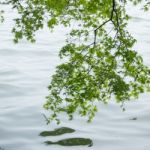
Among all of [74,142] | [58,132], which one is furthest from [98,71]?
[58,132]

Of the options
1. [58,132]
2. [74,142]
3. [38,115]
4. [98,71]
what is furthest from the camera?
[38,115]

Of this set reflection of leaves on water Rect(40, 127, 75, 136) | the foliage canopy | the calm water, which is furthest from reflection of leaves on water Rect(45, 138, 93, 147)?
the foliage canopy

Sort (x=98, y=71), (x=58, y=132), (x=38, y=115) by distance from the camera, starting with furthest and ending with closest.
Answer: (x=38, y=115) → (x=58, y=132) → (x=98, y=71)

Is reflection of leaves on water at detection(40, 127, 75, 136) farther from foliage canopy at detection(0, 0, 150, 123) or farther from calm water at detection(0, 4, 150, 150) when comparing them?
foliage canopy at detection(0, 0, 150, 123)

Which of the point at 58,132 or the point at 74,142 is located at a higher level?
the point at 58,132

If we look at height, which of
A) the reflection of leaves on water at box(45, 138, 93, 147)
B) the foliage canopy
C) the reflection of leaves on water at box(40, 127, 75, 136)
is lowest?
the reflection of leaves on water at box(45, 138, 93, 147)

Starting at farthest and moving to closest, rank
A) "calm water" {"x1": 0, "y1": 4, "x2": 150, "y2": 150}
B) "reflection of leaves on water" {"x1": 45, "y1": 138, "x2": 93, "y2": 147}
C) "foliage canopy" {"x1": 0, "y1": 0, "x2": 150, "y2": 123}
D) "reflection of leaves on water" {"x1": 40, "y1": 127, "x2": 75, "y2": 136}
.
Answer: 1. "reflection of leaves on water" {"x1": 40, "y1": 127, "x2": 75, "y2": 136}
2. "calm water" {"x1": 0, "y1": 4, "x2": 150, "y2": 150}
3. "reflection of leaves on water" {"x1": 45, "y1": 138, "x2": 93, "y2": 147}
4. "foliage canopy" {"x1": 0, "y1": 0, "x2": 150, "y2": 123}

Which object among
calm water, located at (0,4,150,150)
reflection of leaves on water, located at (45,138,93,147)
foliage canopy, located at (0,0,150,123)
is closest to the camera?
foliage canopy, located at (0,0,150,123)

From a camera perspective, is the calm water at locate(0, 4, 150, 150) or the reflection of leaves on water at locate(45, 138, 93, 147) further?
the calm water at locate(0, 4, 150, 150)

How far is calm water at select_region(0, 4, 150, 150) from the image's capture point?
46.5ft

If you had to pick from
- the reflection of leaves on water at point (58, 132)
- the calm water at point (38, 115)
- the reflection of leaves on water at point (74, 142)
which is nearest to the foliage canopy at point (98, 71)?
the reflection of leaves on water at point (74, 142)

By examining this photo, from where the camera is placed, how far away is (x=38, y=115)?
54.5 ft

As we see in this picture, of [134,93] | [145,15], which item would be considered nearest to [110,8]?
[134,93]

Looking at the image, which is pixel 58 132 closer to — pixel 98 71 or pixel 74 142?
pixel 74 142
